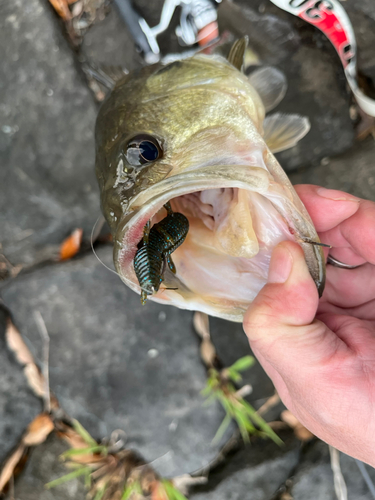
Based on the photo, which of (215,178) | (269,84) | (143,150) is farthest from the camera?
(269,84)

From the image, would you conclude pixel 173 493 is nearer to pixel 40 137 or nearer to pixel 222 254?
pixel 222 254

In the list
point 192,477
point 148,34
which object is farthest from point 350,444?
point 148,34

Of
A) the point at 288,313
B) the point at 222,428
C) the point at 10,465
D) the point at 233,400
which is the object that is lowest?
the point at 222,428

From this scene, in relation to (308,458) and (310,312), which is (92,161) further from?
(308,458)

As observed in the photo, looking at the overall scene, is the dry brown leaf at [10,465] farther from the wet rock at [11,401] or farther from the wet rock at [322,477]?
the wet rock at [322,477]

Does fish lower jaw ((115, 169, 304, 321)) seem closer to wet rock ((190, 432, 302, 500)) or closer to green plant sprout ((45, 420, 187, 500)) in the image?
wet rock ((190, 432, 302, 500))


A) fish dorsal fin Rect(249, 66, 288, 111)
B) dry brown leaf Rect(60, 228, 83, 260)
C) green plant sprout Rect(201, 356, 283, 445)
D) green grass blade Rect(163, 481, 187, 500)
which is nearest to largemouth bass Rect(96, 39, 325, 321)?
fish dorsal fin Rect(249, 66, 288, 111)

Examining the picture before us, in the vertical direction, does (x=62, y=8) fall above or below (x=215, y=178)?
above

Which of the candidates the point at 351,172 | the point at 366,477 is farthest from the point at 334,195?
the point at 366,477
